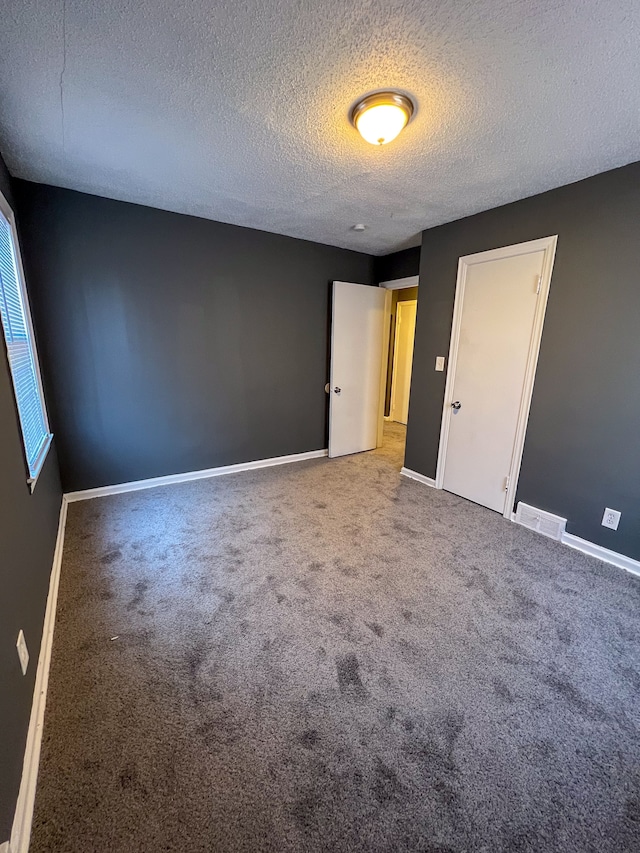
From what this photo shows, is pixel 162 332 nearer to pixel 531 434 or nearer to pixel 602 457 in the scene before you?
pixel 531 434

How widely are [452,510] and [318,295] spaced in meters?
2.71

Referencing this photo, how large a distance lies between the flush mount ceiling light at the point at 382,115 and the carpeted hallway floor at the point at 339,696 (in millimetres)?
2388

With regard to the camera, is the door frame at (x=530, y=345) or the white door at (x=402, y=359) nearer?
the door frame at (x=530, y=345)

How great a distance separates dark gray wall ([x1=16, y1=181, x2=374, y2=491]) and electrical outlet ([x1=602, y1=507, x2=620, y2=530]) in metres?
2.91

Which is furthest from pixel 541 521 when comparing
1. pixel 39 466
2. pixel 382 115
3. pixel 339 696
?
pixel 39 466

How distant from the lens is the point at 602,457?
2.31 m

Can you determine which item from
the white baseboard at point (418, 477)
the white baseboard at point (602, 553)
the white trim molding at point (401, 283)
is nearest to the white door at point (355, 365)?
the white trim molding at point (401, 283)

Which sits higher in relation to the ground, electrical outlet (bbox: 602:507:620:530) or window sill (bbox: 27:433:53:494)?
window sill (bbox: 27:433:53:494)

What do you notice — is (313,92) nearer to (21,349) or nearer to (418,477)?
(21,349)

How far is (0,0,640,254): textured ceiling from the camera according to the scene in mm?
1161

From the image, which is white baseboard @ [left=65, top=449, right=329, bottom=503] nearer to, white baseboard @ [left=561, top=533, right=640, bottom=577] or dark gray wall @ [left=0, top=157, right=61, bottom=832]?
dark gray wall @ [left=0, top=157, right=61, bottom=832]

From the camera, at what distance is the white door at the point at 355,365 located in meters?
4.02

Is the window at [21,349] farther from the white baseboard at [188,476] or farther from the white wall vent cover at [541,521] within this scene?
the white wall vent cover at [541,521]

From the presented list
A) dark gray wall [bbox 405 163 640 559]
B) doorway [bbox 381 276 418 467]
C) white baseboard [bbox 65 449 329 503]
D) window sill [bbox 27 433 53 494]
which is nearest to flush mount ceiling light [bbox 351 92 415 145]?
dark gray wall [bbox 405 163 640 559]
